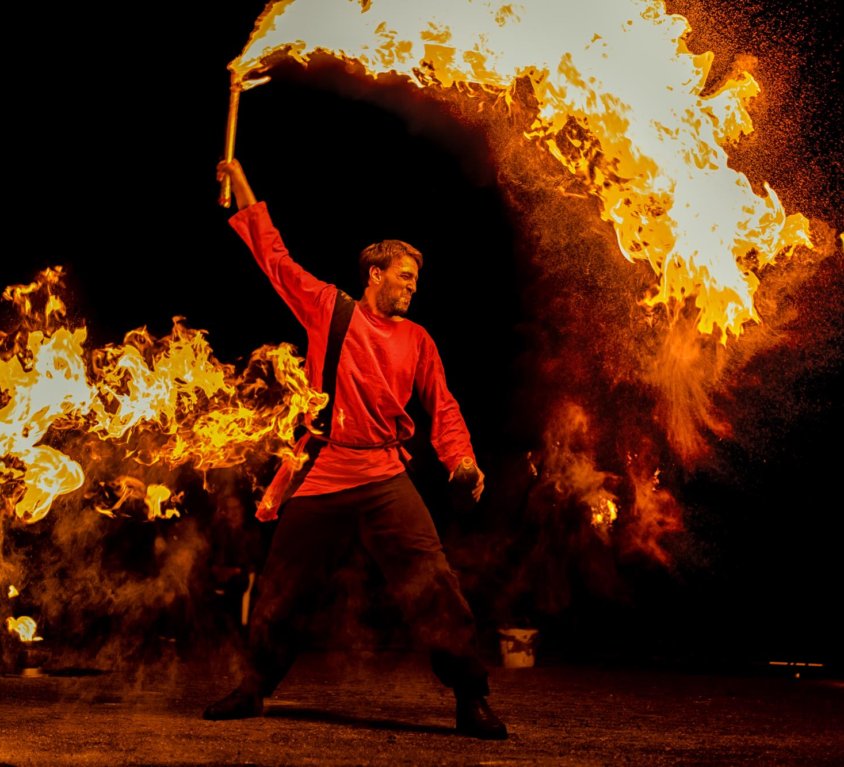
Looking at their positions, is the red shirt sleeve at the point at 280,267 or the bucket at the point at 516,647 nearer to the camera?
the red shirt sleeve at the point at 280,267

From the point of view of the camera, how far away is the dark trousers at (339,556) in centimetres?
402

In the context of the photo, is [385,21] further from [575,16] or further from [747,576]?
[747,576]

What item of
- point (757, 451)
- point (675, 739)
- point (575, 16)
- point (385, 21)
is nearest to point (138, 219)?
point (385, 21)

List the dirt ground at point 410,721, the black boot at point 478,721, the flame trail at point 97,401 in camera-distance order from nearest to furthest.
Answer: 1. the dirt ground at point 410,721
2. the black boot at point 478,721
3. the flame trail at point 97,401

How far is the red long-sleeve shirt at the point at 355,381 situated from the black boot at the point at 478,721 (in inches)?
37.3

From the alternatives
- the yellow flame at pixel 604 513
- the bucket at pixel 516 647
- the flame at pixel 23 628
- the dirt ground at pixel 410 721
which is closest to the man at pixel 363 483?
the dirt ground at pixel 410 721

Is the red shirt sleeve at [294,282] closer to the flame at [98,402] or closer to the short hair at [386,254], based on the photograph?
the short hair at [386,254]

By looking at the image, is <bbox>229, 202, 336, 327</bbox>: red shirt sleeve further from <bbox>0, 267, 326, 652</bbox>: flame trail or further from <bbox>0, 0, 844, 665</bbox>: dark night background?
<bbox>0, 0, 844, 665</bbox>: dark night background

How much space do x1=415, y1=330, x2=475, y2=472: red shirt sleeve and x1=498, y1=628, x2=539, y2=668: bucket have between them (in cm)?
370

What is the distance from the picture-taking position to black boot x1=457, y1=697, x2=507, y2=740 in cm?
392

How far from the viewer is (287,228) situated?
7.88 metres

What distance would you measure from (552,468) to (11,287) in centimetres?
443

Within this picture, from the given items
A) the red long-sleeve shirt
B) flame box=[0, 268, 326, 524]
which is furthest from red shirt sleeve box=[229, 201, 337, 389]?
flame box=[0, 268, 326, 524]

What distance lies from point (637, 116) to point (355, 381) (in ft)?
7.51
